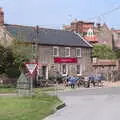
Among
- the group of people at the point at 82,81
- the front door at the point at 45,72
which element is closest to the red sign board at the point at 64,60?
the front door at the point at 45,72

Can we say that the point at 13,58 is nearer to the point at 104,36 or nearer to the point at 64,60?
the point at 64,60

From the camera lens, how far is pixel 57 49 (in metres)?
74.5

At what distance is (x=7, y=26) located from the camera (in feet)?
238

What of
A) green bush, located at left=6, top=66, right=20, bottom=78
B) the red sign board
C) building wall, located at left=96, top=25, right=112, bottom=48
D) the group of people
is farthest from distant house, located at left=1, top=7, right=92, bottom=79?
building wall, located at left=96, top=25, right=112, bottom=48

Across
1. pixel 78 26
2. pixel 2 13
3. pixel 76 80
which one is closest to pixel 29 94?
pixel 76 80

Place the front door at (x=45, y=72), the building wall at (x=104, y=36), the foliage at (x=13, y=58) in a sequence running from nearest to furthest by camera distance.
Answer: the foliage at (x=13, y=58), the front door at (x=45, y=72), the building wall at (x=104, y=36)

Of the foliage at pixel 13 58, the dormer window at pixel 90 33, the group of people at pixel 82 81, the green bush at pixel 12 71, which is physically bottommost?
the group of people at pixel 82 81

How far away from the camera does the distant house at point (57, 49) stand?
236 feet

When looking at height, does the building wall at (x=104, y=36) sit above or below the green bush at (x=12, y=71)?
above

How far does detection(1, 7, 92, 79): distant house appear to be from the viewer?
71938mm

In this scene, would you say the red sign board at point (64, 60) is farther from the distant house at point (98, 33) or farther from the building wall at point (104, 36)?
the building wall at point (104, 36)

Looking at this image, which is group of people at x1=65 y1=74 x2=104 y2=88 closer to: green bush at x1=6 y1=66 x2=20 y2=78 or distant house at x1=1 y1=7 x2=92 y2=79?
green bush at x1=6 y1=66 x2=20 y2=78

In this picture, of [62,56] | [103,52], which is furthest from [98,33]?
[62,56]

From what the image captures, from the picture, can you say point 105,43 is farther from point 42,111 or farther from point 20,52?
point 42,111
